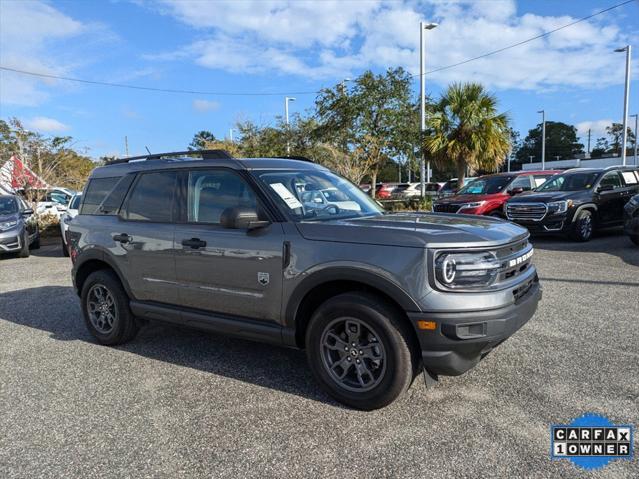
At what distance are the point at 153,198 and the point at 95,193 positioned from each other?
1.08 meters

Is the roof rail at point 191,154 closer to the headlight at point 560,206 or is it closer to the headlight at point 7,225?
the headlight at point 7,225

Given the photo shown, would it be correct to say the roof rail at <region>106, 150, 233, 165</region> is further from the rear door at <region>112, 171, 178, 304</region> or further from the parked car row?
the parked car row

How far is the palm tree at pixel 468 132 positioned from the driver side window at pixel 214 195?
15.5 meters

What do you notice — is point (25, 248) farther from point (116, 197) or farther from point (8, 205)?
point (116, 197)

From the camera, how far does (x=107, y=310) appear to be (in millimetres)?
5133

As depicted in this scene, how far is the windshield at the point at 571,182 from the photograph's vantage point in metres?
11.7

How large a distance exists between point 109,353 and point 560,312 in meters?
4.92

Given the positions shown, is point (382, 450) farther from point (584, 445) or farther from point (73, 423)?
point (73, 423)

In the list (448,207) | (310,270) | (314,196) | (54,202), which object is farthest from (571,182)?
(54,202)

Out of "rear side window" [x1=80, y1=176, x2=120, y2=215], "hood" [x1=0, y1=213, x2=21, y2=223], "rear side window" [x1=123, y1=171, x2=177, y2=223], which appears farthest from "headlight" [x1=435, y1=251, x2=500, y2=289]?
"hood" [x1=0, y1=213, x2=21, y2=223]

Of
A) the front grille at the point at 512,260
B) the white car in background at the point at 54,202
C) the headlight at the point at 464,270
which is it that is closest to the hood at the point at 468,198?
the front grille at the point at 512,260

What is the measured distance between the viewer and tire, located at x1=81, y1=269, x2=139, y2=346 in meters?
4.96

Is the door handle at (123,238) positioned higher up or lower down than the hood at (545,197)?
higher up

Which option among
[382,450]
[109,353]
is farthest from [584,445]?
[109,353]
